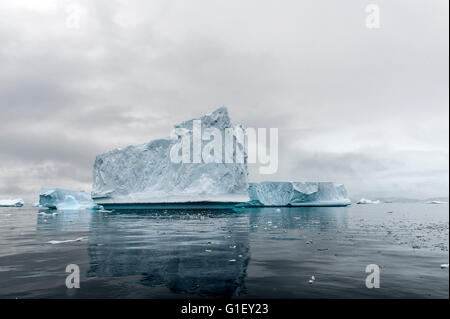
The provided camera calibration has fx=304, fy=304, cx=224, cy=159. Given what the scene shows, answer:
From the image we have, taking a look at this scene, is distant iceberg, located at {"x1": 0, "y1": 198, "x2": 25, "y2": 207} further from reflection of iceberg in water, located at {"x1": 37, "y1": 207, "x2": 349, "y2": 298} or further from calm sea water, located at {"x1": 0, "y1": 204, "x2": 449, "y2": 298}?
reflection of iceberg in water, located at {"x1": 37, "y1": 207, "x2": 349, "y2": 298}

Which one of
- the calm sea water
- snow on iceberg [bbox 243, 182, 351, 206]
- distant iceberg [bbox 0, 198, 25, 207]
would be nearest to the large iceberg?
snow on iceberg [bbox 243, 182, 351, 206]

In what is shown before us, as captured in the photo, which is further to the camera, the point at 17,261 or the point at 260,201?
the point at 260,201

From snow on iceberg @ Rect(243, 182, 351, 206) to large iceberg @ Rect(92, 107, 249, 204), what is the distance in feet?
69.9

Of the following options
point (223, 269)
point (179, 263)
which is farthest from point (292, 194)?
point (223, 269)

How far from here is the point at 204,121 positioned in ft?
159

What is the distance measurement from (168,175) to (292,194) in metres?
32.1

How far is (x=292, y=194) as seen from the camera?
6894 cm

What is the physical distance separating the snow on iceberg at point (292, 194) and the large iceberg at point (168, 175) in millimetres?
21291

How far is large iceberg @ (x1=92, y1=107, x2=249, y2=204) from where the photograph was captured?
150 feet

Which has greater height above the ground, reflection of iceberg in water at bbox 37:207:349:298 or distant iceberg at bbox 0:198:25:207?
reflection of iceberg in water at bbox 37:207:349:298

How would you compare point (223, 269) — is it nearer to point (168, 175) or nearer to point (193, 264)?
point (193, 264)
